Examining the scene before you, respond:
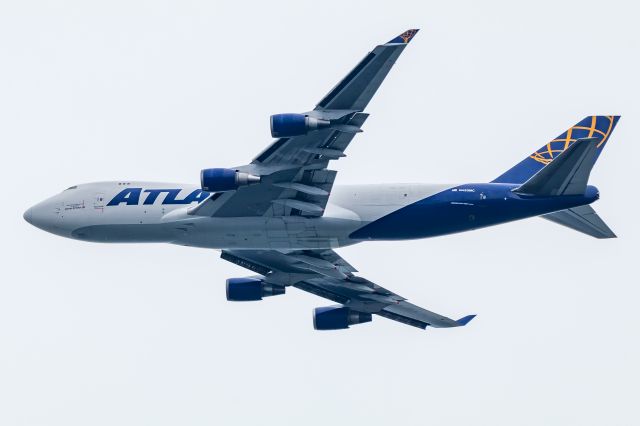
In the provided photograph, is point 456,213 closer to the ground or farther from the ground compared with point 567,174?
closer to the ground

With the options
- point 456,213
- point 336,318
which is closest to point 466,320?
point 336,318

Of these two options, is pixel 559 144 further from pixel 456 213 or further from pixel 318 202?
pixel 318 202

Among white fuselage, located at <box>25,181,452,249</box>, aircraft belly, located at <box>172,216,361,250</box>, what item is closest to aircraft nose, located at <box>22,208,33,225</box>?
white fuselage, located at <box>25,181,452,249</box>

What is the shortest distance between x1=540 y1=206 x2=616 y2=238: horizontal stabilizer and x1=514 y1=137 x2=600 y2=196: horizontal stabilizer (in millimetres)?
1754

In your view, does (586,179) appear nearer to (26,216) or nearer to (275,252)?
(275,252)

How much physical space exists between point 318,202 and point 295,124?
6.24 m

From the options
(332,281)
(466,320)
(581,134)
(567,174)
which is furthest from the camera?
(332,281)

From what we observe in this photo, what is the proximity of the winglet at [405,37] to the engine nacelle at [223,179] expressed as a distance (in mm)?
9706

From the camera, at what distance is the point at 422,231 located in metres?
54.6

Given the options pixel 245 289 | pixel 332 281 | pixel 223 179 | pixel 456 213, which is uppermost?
pixel 223 179

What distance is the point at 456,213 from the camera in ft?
176

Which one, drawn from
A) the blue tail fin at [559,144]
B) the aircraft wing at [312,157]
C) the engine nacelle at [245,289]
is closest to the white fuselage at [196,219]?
the aircraft wing at [312,157]

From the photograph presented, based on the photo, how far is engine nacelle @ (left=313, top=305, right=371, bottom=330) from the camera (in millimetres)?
63469

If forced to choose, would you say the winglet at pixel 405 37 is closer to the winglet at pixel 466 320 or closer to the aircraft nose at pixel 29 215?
the winglet at pixel 466 320
